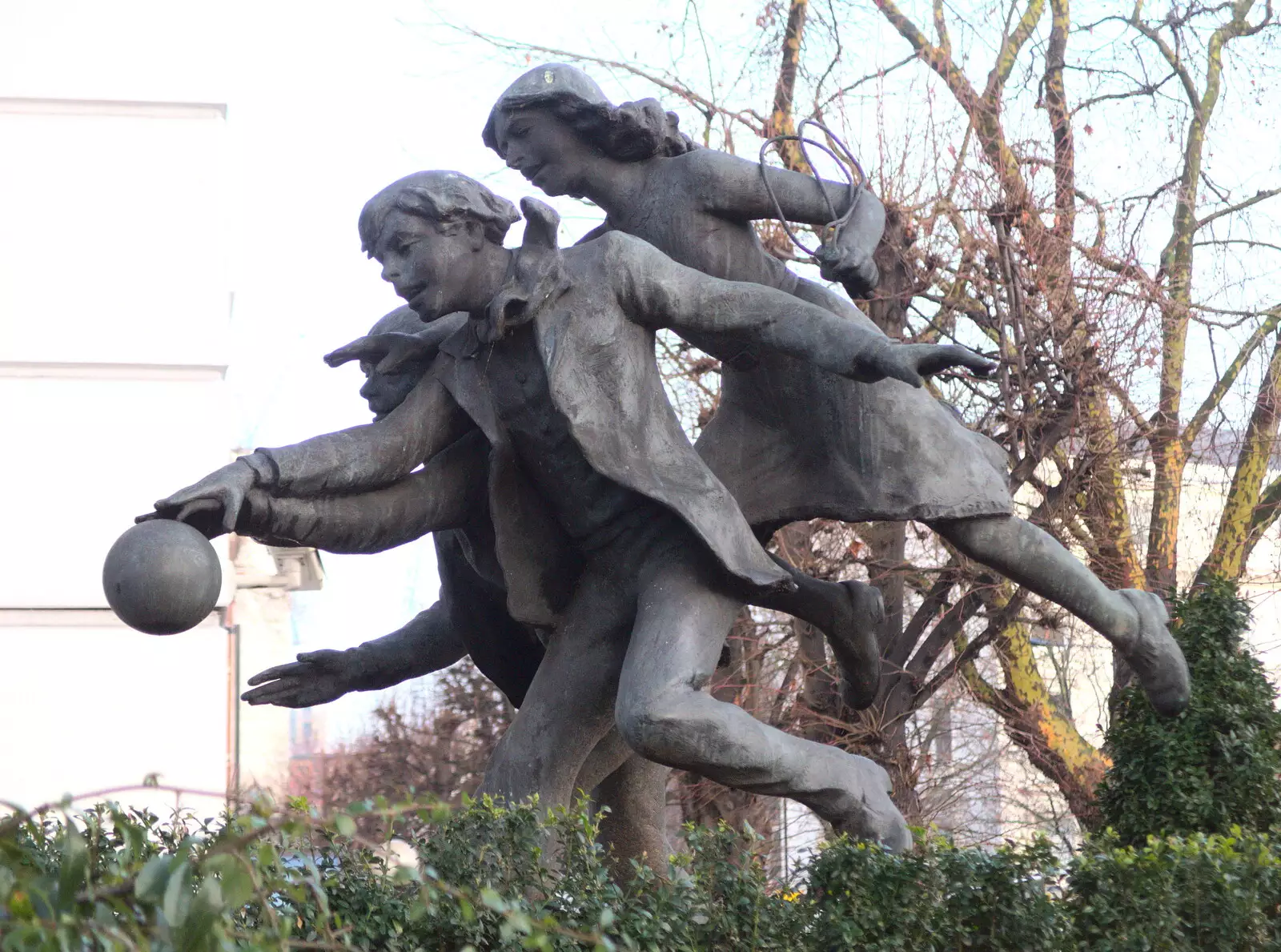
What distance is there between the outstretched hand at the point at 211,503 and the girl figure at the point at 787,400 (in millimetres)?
1027

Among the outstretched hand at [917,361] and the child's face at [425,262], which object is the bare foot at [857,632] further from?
the child's face at [425,262]

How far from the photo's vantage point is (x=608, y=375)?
368 cm

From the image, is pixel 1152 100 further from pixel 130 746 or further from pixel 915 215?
pixel 130 746

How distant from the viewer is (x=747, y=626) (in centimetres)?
1021

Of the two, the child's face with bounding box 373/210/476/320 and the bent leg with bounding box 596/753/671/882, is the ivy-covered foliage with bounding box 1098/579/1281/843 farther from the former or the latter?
the child's face with bounding box 373/210/476/320

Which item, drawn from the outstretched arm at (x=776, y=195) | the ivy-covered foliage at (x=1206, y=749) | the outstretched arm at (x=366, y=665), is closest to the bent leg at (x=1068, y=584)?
the ivy-covered foliage at (x=1206, y=749)

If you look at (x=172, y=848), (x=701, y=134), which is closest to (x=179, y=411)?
(x=701, y=134)

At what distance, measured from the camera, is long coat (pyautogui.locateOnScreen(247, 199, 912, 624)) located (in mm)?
3633

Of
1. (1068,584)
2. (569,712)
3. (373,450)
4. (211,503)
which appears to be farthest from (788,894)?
(211,503)

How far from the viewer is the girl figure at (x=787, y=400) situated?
12.8ft

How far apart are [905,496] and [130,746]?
23.5 ft

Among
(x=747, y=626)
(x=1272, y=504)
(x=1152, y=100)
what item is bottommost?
(x=747, y=626)

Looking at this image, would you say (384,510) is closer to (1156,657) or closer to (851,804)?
(851,804)

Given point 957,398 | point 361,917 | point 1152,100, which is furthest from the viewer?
point 1152,100
